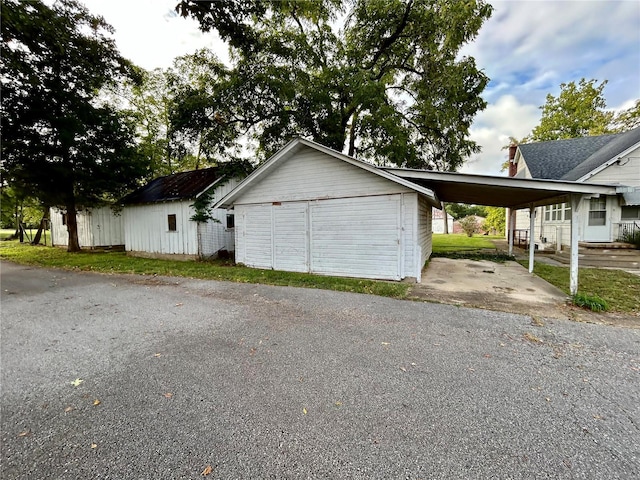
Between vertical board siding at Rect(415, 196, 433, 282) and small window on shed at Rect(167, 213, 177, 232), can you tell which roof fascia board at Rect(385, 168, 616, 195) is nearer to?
vertical board siding at Rect(415, 196, 433, 282)

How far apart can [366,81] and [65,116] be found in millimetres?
13752

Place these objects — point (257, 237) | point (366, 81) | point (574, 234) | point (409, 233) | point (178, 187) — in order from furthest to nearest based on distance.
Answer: point (178, 187)
point (366, 81)
point (257, 237)
point (409, 233)
point (574, 234)

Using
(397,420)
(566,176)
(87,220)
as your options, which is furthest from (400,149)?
(87,220)

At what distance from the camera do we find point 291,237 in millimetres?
9312

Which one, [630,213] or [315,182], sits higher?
[315,182]

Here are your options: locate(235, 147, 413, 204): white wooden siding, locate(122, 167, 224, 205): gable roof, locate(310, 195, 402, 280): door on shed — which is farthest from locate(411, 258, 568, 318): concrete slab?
locate(122, 167, 224, 205): gable roof

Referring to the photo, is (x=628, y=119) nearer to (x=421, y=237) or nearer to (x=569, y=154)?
(x=569, y=154)

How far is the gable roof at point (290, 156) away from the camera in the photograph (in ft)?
23.1

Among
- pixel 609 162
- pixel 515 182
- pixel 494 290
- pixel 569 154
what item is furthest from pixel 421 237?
pixel 569 154

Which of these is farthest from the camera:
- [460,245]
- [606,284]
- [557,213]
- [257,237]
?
[460,245]

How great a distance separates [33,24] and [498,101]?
17625mm

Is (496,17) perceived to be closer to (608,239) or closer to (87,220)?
(608,239)

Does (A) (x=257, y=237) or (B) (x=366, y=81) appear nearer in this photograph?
(A) (x=257, y=237)

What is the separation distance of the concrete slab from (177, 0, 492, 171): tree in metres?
6.59
